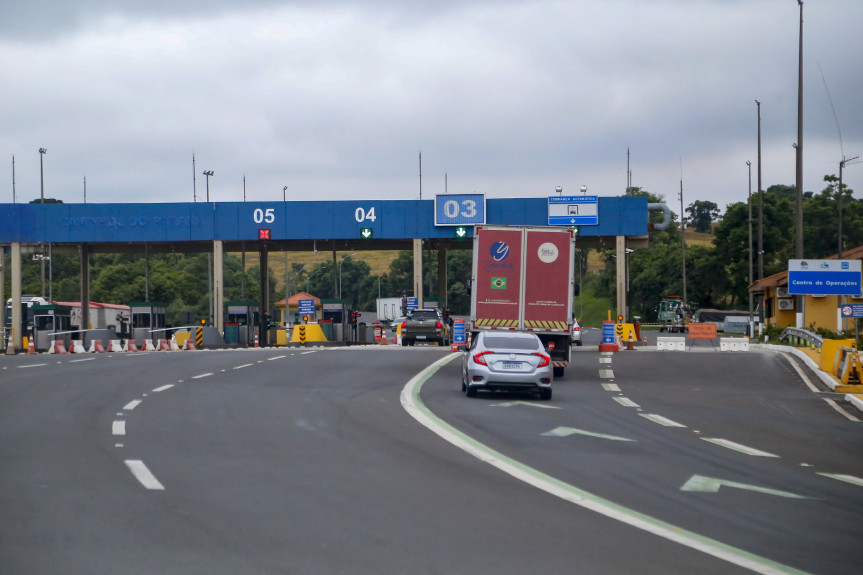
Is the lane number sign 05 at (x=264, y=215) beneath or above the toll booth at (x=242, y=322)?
above

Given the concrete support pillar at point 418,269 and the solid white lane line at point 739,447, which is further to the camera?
the concrete support pillar at point 418,269

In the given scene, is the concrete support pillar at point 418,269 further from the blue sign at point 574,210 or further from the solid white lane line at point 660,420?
the solid white lane line at point 660,420


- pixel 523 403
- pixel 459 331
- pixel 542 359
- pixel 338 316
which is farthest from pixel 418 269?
pixel 523 403

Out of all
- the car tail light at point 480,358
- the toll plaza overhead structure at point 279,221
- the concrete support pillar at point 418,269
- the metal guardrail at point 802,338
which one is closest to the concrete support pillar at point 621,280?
the toll plaza overhead structure at point 279,221

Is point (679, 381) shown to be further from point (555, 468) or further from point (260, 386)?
point (555, 468)

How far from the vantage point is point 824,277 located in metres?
37.7

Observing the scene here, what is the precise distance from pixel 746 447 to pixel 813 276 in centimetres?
2590

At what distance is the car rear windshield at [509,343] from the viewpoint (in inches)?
819

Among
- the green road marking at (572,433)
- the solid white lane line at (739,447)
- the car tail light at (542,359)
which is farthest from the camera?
the car tail light at (542,359)

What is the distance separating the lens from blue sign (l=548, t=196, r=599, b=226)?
5219 centimetres

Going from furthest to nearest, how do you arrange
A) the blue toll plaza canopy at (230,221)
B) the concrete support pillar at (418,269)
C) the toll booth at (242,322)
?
the toll booth at (242,322)
the blue toll plaza canopy at (230,221)
the concrete support pillar at (418,269)

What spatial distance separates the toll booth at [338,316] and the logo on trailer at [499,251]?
3276 centimetres

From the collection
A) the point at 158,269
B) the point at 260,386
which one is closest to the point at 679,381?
the point at 260,386

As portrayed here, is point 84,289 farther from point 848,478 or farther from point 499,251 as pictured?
point 848,478
